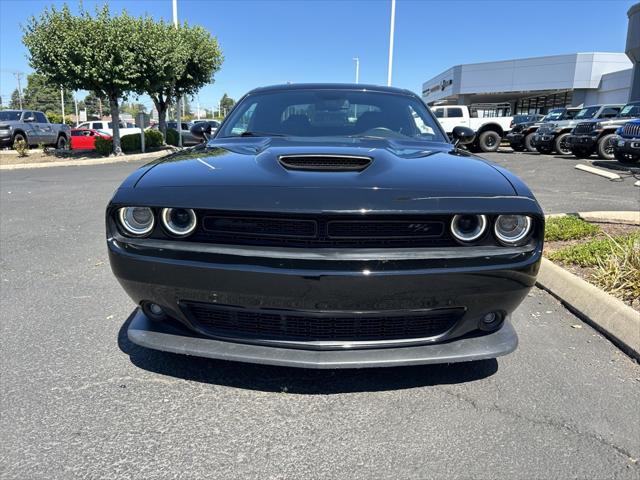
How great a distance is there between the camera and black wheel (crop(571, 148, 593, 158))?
1590 cm

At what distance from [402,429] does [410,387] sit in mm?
336

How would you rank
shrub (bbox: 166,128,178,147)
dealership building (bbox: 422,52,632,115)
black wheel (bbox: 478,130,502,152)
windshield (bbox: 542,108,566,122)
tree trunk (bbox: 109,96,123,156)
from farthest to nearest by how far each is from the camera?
dealership building (bbox: 422,52,632,115)
shrub (bbox: 166,128,178,147)
black wheel (bbox: 478,130,502,152)
windshield (bbox: 542,108,566,122)
tree trunk (bbox: 109,96,123,156)

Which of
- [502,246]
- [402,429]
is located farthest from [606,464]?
[502,246]

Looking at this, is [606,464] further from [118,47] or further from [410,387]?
A: [118,47]

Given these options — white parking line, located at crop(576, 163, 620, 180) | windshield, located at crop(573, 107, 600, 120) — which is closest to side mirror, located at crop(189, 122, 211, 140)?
white parking line, located at crop(576, 163, 620, 180)

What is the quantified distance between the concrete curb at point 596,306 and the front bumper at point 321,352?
3.56ft

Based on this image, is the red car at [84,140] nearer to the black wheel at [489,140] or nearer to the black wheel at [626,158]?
the black wheel at [489,140]

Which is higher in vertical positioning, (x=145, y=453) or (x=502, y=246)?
(x=502, y=246)

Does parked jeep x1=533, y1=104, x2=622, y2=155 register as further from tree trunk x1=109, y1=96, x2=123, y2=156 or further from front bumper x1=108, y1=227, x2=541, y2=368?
front bumper x1=108, y1=227, x2=541, y2=368

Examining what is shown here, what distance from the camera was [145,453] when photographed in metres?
1.93

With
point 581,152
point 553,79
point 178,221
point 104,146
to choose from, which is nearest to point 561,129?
point 581,152

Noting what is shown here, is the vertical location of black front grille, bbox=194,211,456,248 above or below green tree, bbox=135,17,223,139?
below

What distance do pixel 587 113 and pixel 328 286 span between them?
61.3ft

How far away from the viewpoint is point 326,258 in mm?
1982
